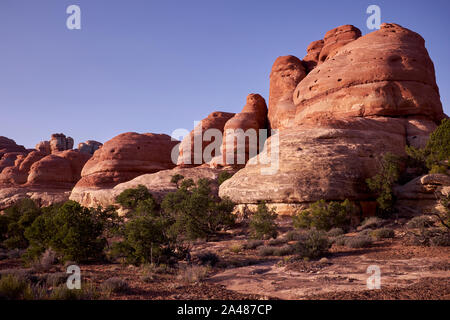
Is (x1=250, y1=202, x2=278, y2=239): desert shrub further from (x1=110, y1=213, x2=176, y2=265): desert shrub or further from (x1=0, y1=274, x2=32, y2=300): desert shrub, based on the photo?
(x1=0, y1=274, x2=32, y2=300): desert shrub

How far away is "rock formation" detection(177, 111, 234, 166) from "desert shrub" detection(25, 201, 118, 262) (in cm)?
2388

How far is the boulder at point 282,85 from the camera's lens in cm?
3428

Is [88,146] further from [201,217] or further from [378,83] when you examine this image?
[378,83]

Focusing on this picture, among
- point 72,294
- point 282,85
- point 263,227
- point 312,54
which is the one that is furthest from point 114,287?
point 312,54

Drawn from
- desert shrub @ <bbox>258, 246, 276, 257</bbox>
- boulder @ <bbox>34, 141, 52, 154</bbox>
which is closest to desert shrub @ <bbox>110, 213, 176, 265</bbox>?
desert shrub @ <bbox>258, 246, 276, 257</bbox>

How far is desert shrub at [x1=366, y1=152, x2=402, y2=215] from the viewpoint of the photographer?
17.1m

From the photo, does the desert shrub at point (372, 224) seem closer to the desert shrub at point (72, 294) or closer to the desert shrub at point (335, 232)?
the desert shrub at point (335, 232)

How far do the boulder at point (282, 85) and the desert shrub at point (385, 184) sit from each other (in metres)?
16.4

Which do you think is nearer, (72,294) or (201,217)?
(72,294)

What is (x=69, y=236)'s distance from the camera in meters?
10.3

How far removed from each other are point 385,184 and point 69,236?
16.3 m

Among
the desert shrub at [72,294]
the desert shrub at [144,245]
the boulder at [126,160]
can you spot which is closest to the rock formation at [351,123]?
the desert shrub at [144,245]
